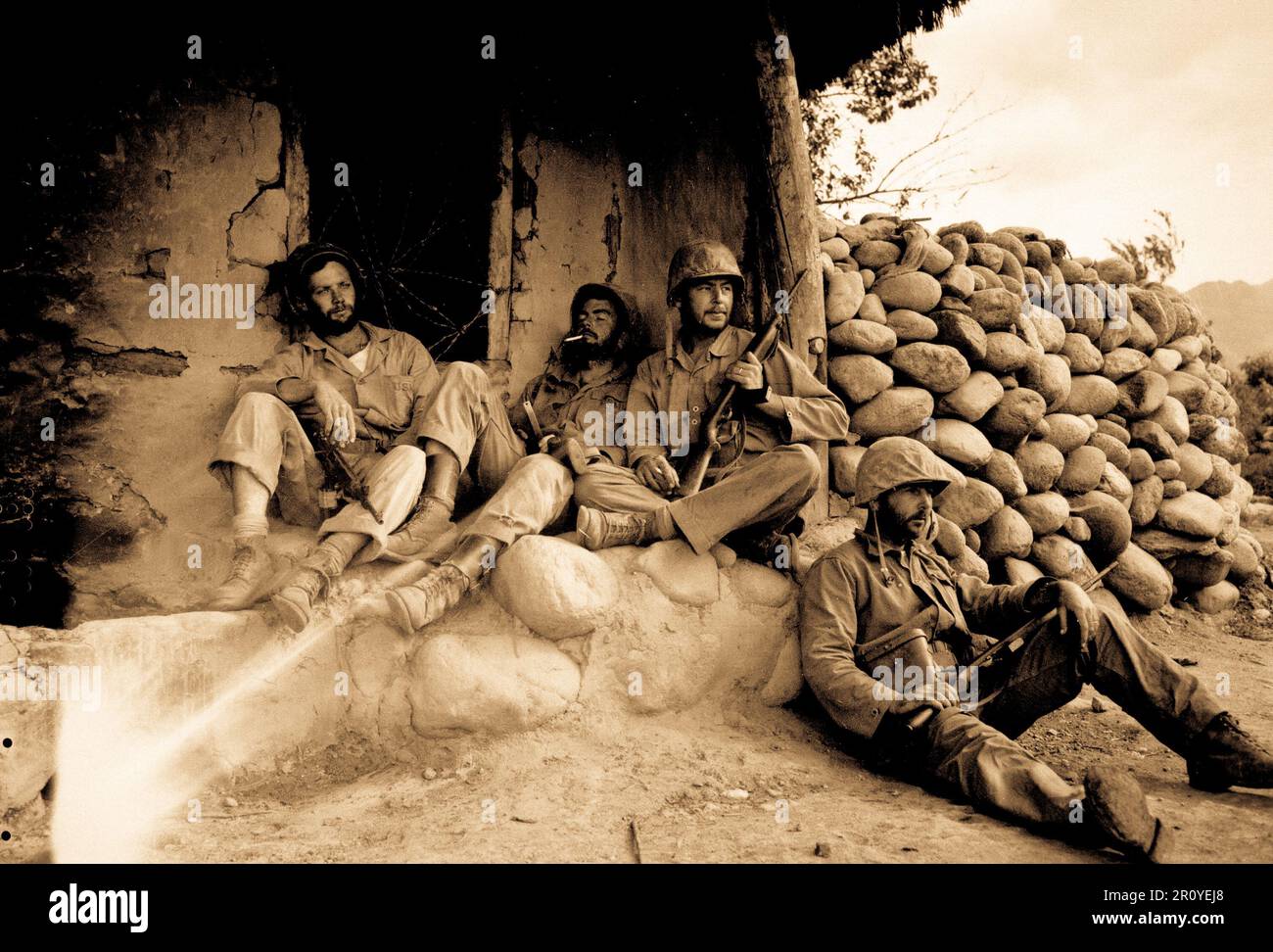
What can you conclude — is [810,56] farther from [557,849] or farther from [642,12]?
[557,849]

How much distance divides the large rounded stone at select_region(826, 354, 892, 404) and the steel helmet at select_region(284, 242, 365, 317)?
2.36 m

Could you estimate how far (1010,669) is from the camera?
4.00 metres

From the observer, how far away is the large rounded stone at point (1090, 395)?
6344 mm

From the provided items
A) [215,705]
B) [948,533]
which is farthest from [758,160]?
[215,705]

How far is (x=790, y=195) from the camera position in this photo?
5414 mm

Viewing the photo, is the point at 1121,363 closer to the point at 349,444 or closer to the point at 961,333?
the point at 961,333

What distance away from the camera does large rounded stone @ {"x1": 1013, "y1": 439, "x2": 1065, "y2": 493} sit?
5926mm

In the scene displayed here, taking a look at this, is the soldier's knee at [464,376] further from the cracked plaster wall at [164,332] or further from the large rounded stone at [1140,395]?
the large rounded stone at [1140,395]

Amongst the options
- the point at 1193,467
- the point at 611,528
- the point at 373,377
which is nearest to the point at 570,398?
the point at 373,377

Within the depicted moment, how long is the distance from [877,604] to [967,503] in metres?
1.63

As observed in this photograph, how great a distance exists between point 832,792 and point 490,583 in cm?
147

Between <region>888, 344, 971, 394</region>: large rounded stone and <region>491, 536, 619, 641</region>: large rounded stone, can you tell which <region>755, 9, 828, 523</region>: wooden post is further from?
<region>491, 536, 619, 641</region>: large rounded stone

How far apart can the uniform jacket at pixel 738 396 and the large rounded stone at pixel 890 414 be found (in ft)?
1.27

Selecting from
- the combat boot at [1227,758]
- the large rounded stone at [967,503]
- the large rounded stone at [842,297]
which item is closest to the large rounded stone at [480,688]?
the combat boot at [1227,758]
